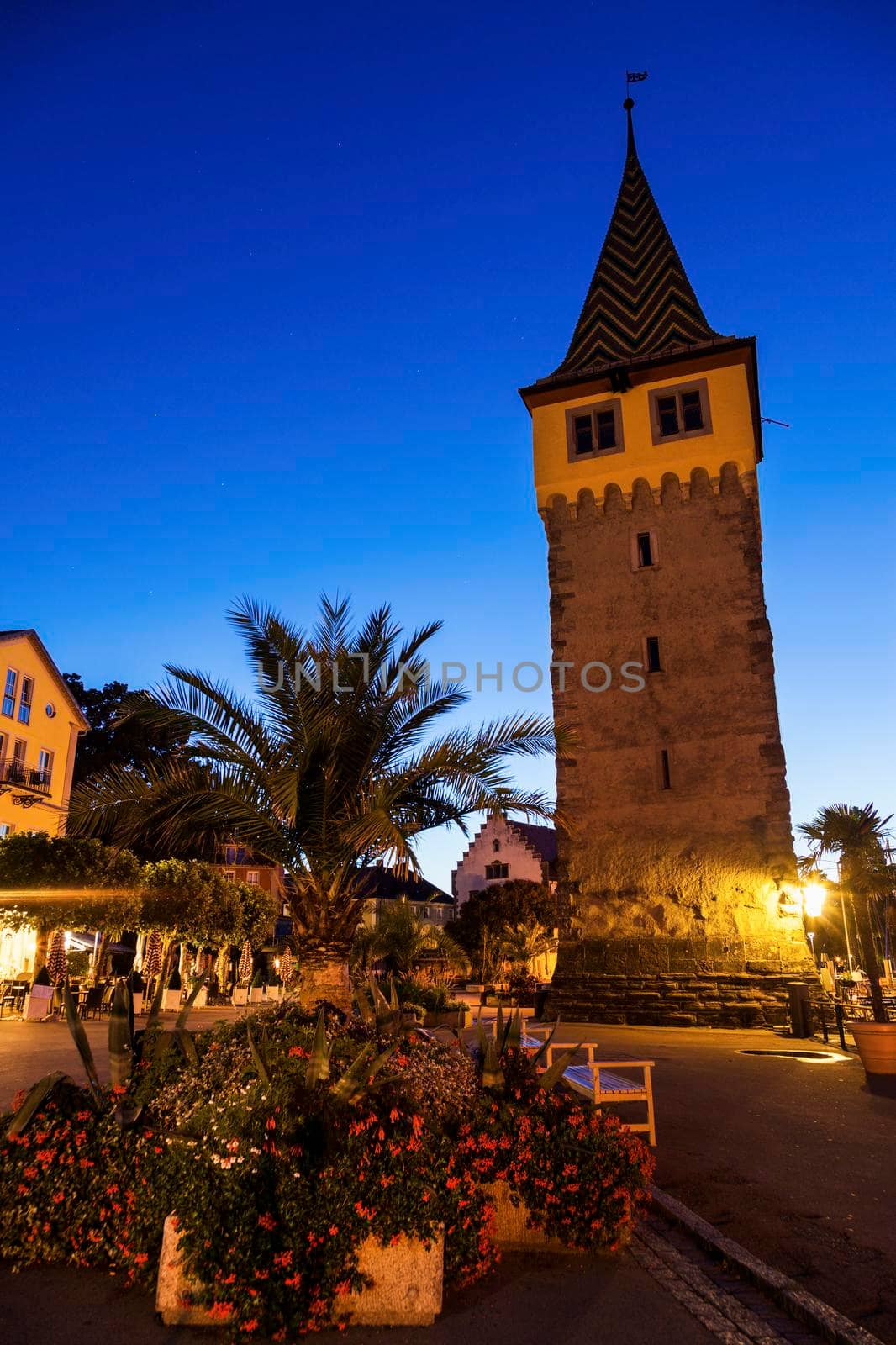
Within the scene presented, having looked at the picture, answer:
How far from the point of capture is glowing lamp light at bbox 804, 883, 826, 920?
1862 centimetres

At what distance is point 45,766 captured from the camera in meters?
36.5

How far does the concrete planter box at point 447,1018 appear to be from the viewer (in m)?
18.3

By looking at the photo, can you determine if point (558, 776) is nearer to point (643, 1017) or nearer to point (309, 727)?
point (643, 1017)

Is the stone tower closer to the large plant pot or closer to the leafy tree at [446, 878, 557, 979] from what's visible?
the large plant pot

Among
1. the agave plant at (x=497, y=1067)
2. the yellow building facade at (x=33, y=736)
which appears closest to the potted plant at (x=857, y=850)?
the agave plant at (x=497, y=1067)

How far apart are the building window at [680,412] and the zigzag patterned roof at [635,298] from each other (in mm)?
1321

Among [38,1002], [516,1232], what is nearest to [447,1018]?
[38,1002]

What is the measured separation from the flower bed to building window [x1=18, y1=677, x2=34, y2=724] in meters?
32.4

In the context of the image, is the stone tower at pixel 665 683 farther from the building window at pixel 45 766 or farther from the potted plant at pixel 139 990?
the building window at pixel 45 766

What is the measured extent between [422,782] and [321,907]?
2091 mm

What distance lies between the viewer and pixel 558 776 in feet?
74.6

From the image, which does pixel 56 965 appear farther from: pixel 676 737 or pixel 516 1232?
pixel 516 1232

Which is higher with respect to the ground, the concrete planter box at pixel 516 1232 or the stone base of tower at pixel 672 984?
the stone base of tower at pixel 672 984

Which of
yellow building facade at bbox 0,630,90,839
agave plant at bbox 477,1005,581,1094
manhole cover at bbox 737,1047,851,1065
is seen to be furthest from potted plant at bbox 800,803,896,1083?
yellow building facade at bbox 0,630,90,839
